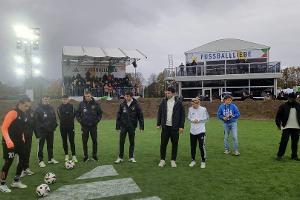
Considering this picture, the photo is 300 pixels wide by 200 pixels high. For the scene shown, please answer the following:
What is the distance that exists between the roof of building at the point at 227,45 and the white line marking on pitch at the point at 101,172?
3669cm

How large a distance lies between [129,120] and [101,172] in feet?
6.63

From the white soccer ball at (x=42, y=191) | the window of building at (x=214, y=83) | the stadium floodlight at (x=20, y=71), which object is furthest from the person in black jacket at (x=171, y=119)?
the window of building at (x=214, y=83)

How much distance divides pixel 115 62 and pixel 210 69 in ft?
34.3

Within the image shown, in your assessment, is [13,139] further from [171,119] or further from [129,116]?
[171,119]

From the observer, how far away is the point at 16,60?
31750 mm

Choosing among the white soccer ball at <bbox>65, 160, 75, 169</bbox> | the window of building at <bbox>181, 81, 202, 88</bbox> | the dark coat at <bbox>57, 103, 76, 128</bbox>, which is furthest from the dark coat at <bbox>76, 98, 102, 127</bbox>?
the window of building at <bbox>181, 81, 202, 88</bbox>

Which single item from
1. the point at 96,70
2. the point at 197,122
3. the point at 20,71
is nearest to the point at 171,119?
the point at 197,122

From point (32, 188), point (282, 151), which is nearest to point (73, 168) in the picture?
point (32, 188)

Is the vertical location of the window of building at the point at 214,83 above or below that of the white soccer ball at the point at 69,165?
above

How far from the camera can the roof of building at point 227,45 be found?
44375 millimetres

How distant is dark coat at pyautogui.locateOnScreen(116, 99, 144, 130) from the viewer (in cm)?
1132

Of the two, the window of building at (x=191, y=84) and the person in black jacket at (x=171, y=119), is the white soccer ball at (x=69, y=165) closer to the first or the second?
the person in black jacket at (x=171, y=119)

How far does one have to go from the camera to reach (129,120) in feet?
37.1

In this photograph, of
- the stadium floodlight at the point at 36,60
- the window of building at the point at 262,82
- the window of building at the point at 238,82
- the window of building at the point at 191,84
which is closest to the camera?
the stadium floodlight at the point at 36,60
